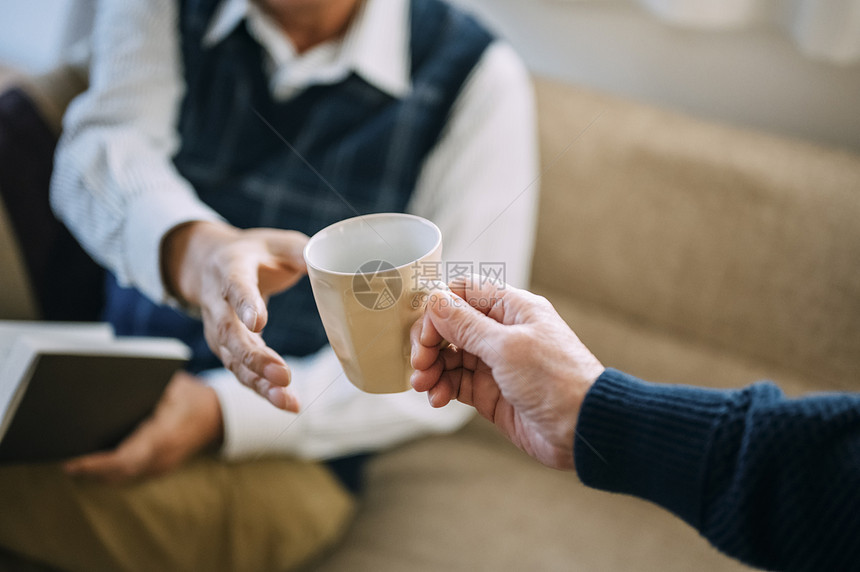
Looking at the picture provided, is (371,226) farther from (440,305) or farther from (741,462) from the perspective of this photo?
(741,462)

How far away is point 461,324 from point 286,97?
43 centimetres

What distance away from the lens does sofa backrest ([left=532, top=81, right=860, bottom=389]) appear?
2.25 feet

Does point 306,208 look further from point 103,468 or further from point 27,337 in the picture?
point 103,468

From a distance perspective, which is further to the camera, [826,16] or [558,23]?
[558,23]

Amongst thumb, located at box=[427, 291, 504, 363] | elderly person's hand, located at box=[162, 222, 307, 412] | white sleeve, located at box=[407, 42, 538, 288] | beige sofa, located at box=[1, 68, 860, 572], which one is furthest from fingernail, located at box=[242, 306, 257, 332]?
beige sofa, located at box=[1, 68, 860, 572]

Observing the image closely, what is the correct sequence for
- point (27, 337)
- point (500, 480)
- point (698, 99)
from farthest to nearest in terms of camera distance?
1. point (698, 99)
2. point (500, 480)
3. point (27, 337)

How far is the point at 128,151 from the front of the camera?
626 millimetres

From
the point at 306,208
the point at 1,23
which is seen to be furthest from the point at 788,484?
the point at 1,23

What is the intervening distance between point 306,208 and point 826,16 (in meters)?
0.64

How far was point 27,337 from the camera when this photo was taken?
19.5 inches

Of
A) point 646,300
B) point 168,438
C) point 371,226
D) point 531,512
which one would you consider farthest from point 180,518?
point 646,300

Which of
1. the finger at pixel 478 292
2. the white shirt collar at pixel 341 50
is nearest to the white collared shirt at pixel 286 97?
the white shirt collar at pixel 341 50

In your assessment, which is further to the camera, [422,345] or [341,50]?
[341,50]

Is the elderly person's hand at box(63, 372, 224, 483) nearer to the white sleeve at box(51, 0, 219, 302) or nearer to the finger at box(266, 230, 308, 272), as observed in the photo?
the white sleeve at box(51, 0, 219, 302)
